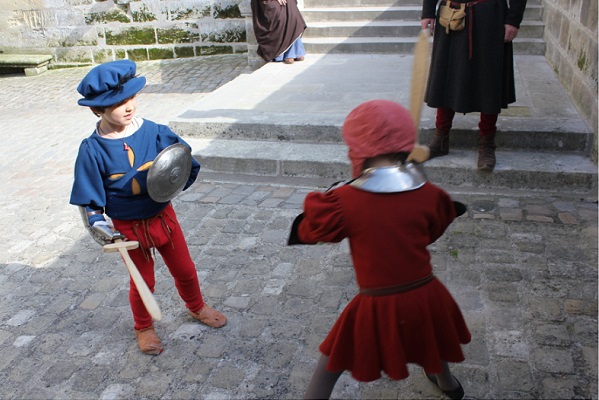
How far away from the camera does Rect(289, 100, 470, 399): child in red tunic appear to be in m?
1.95

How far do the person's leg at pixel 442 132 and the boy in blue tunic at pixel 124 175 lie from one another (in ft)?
7.90

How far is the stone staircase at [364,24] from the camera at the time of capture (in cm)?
813

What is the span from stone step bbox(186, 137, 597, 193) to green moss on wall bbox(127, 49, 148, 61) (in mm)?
5792

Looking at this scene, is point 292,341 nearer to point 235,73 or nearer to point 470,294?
point 470,294

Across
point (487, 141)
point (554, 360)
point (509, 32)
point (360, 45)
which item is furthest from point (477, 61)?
point (360, 45)

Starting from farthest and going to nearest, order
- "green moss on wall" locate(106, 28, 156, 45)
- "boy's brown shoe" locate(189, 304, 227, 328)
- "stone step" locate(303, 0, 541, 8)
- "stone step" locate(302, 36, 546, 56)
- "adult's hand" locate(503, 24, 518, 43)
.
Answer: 1. "green moss on wall" locate(106, 28, 156, 45)
2. "stone step" locate(303, 0, 541, 8)
3. "stone step" locate(302, 36, 546, 56)
4. "adult's hand" locate(503, 24, 518, 43)
5. "boy's brown shoe" locate(189, 304, 227, 328)

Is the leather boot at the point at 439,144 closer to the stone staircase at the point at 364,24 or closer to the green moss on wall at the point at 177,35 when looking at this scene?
the stone staircase at the point at 364,24

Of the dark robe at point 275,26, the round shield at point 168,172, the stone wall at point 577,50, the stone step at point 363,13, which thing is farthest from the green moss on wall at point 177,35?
the round shield at point 168,172

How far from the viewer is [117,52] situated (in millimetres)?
10867

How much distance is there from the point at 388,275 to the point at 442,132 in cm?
293

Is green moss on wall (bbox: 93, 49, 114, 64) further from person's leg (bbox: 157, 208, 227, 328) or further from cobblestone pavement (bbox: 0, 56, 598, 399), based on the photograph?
person's leg (bbox: 157, 208, 227, 328)

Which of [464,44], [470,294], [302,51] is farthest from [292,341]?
[302,51]

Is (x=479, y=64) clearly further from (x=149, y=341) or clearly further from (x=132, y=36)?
(x=132, y=36)

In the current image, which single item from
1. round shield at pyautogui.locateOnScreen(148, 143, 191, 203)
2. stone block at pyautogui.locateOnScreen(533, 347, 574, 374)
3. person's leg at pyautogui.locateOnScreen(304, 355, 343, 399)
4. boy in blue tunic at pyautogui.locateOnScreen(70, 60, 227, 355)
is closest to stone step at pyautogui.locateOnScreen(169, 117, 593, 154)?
stone block at pyautogui.locateOnScreen(533, 347, 574, 374)
